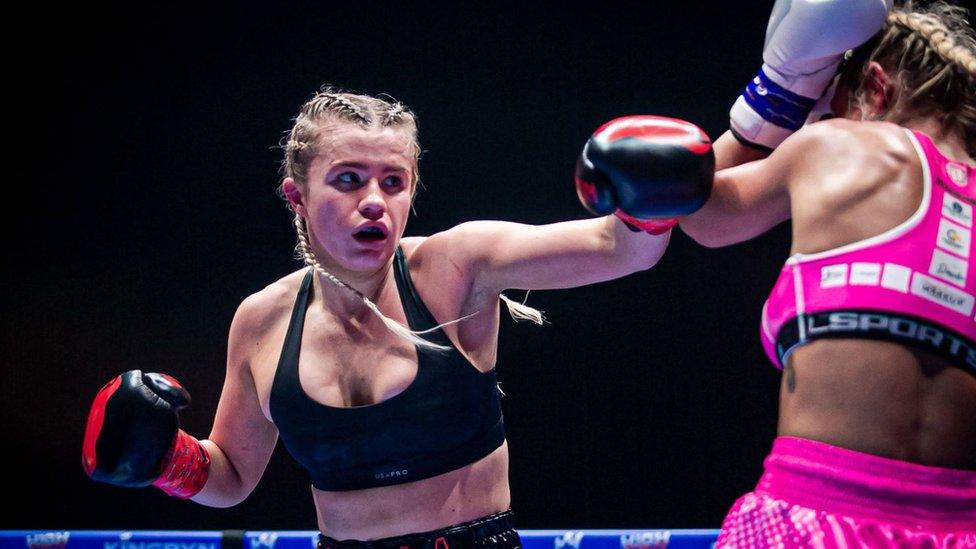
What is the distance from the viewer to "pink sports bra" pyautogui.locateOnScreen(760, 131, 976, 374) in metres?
1.20

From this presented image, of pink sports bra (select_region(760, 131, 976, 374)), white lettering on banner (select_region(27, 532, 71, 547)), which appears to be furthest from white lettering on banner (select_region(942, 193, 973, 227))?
white lettering on banner (select_region(27, 532, 71, 547))

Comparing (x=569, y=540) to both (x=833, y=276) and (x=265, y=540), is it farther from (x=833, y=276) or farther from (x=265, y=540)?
(x=833, y=276)

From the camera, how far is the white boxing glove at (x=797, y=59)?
1.38 metres

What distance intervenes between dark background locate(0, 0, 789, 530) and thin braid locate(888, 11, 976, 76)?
1.84m

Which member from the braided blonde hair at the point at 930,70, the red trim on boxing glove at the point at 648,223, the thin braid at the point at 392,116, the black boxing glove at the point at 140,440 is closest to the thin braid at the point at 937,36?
the braided blonde hair at the point at 930,70

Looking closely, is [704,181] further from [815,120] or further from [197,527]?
[197,527]

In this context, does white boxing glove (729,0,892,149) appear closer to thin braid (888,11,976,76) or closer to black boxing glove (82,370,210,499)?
thin braid (888,11,976,76)

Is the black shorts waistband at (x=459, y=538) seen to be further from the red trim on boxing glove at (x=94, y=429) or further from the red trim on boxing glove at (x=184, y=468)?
the red trim on boxing glove at (x=94, y=429)

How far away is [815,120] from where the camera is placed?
1.55 meters

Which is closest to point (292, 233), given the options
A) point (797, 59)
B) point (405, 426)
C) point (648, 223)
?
point (405, 426)

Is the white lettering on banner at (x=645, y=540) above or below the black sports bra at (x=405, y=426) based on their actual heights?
below

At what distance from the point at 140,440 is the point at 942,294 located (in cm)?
157

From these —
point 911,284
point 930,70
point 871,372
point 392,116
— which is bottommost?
point 871,372

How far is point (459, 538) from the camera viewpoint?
5.86 ft
